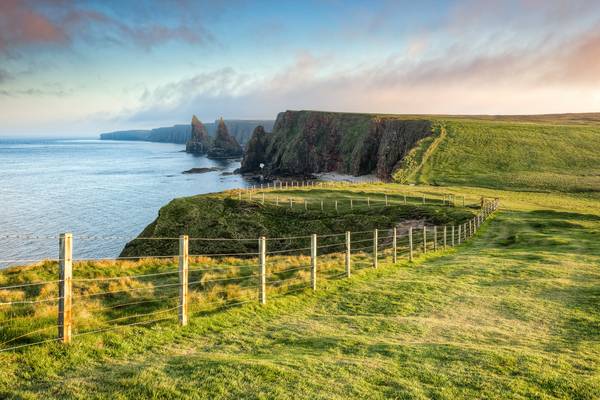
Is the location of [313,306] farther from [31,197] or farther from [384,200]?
[31,197]

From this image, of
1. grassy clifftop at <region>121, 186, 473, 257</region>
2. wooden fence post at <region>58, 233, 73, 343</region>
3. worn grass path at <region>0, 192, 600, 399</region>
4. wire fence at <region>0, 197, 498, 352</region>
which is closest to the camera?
worn grass path at <region>0, 192, 600, 399</region>

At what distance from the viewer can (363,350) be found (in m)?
10.2

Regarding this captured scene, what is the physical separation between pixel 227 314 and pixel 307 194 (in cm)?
5970

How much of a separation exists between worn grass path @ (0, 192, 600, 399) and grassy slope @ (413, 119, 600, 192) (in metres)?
73.6

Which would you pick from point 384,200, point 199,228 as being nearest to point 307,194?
point 384,200

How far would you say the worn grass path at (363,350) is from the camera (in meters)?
7.89

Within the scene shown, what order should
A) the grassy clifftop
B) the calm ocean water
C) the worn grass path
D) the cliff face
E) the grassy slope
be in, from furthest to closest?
the cliff face, the grassy slope, the calm ocean water, the grassy clifftop, the worn grass path

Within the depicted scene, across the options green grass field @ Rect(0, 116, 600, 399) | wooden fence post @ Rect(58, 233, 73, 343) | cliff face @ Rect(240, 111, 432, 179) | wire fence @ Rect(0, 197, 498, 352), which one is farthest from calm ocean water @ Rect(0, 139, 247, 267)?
wooden fence post @ Rect(58, 233, 73, 343)

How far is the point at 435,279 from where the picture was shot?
19750 mm

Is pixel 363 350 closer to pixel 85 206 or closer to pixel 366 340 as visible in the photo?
pixel 366 340

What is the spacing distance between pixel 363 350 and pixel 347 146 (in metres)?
169

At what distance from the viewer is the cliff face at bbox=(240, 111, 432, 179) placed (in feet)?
470

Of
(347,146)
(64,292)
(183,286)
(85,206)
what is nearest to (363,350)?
(183,286)

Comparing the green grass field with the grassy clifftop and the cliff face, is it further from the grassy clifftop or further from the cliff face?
the cliff face
